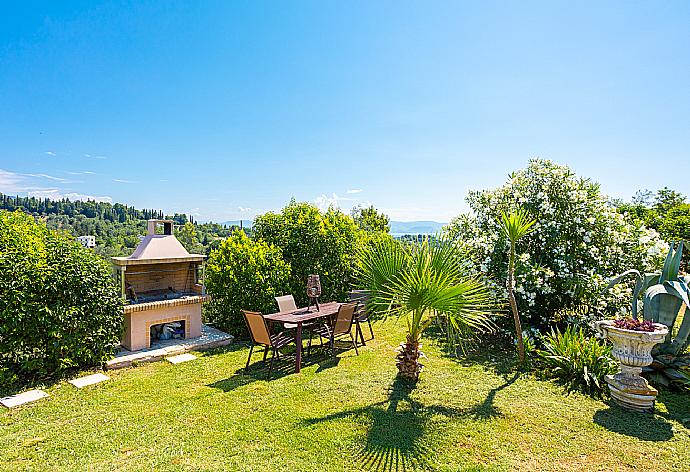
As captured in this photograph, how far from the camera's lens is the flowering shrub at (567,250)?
6.66m

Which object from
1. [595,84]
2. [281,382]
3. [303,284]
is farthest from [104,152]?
[595,84]

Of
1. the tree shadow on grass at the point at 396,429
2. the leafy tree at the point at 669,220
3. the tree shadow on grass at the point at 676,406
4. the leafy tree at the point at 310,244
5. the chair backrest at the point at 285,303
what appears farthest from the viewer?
the leafy tree at the point at 669,220

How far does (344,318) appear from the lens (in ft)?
20.5

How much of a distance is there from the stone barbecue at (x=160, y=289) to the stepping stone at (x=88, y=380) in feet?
3.51

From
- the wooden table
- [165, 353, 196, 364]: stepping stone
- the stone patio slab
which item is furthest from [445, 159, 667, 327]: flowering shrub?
[165, 353, 196, 364]: stepping stone

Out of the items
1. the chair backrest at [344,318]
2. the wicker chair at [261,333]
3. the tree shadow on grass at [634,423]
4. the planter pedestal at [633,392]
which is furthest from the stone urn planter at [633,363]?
the wicker chair at [261,333]

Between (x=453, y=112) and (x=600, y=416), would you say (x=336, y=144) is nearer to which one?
(x=453, y=112)

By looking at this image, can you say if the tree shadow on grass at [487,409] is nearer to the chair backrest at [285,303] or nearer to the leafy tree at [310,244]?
the chair backrest at [285,303]

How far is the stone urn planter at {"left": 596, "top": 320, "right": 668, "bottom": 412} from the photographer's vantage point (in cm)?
416

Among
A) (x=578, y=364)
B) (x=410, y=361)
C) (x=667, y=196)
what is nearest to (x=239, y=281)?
(x=410, y=361)

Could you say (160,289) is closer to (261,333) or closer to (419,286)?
(261,333)

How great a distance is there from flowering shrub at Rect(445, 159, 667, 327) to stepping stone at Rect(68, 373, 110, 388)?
6.18 metres

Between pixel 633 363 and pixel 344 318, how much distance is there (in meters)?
3.83

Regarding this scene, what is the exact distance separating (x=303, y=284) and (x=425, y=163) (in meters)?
8.15
